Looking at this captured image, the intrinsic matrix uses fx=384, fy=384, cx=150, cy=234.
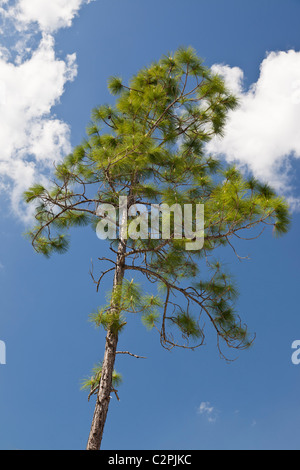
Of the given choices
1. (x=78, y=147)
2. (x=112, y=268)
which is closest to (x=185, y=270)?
(x=112, y=268)

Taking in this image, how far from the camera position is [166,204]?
2.91m

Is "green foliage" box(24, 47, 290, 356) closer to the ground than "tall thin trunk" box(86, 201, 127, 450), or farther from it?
farther from it

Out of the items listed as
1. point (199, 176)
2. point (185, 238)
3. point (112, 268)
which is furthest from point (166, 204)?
point (199, 176)

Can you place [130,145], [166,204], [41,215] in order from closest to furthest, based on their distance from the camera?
1. [166,204]
2. [130,145]
3. [41,215]

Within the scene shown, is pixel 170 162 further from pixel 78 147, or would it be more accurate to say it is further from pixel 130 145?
pixel 78 147

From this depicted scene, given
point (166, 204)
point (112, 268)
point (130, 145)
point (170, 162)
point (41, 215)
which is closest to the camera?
point (166, 204)

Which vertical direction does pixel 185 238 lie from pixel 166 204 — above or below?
below

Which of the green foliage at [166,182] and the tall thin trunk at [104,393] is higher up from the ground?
the green foliage at [166,182]
